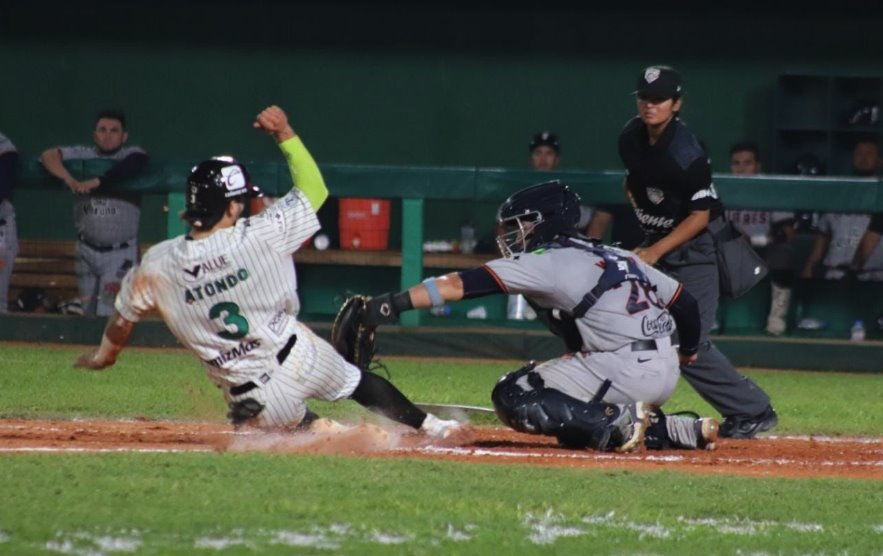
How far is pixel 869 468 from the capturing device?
620 cm

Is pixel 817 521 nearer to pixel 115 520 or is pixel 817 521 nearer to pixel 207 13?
pixel 115 520

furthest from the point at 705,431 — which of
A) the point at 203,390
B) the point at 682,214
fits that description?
the point at 203,390

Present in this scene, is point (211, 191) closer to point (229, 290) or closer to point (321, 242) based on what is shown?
point (229, 290)

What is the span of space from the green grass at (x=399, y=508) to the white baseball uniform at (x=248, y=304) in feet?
1.26

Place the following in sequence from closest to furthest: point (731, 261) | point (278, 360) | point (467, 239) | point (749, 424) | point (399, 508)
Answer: point (399, 508), point (278, 360), point (749, 424), point (731, 261), point (467, 239)

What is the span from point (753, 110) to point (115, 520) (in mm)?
10038

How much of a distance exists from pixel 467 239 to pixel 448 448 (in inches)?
198

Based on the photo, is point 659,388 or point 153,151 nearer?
point 659,388

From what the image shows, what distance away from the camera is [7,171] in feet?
35.2

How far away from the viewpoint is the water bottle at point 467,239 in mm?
10977

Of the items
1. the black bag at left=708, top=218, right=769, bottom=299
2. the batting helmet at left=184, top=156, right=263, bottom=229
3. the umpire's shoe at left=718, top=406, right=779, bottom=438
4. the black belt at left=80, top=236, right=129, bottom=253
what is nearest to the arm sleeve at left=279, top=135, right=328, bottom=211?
the batting helmet at left=184, top=156, right=263, bottom=229

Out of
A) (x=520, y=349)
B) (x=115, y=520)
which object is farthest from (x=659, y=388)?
(x=520, y=349)

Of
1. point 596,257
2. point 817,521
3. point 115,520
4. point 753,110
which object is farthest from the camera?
point 753,110

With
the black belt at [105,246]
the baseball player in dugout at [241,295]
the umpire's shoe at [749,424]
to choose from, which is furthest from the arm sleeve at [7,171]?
the umpire's shoe at [749,424]
